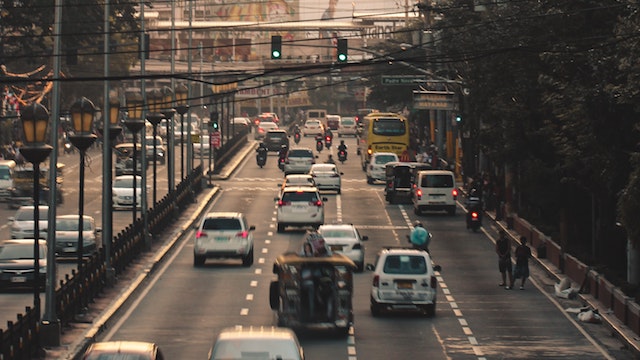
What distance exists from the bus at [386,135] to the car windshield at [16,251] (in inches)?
2028

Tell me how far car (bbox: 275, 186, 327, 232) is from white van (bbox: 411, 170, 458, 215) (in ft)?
27.5

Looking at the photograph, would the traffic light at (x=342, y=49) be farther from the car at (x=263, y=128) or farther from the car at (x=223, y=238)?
the car at (x=263, y=128)

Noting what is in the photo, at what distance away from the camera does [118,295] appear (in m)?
43.5

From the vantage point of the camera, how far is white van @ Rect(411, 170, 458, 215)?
69.1m

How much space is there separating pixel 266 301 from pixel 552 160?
55.7 feet

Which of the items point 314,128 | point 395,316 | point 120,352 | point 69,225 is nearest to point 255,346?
point 120,352

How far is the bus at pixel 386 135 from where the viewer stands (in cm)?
9700

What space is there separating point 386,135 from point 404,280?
58317 millimetres

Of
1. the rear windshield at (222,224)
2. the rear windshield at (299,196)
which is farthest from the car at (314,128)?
the rear windshield at (222,224)

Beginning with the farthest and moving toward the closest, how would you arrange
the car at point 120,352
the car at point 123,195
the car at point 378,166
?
the car at point 378,166, the car at point 123,195, the car at point 120,352

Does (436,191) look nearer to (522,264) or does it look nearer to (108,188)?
(522,264)

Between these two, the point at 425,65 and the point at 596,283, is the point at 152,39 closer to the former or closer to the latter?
the point at 425,65

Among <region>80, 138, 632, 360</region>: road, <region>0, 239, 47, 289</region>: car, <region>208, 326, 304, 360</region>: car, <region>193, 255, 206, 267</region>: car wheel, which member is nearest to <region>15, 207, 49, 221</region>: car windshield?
<region>80, 138, 632, 360</region>: road

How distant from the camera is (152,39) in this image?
194375 mm
